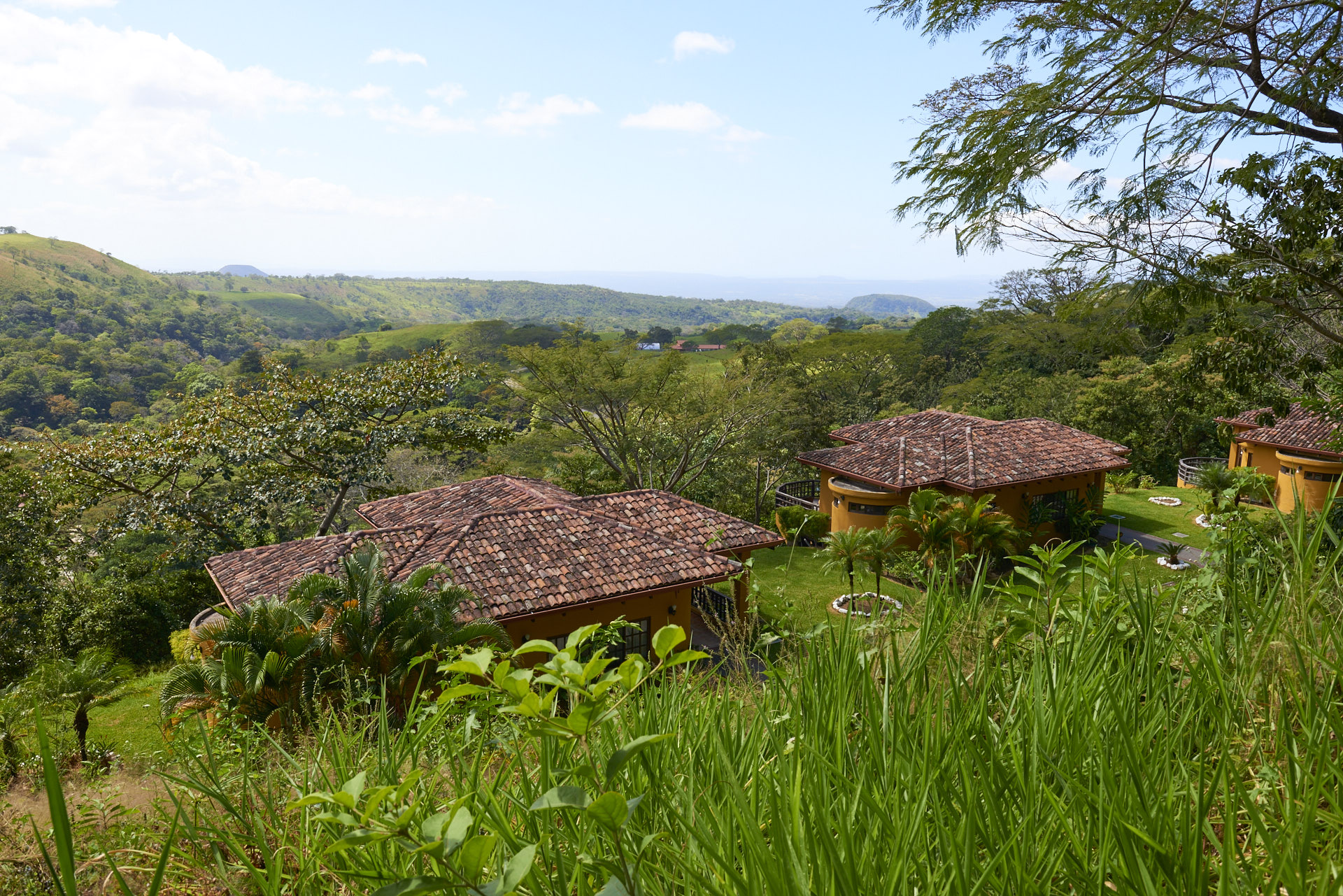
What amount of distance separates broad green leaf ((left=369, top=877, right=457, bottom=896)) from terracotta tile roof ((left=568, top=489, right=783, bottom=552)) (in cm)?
1715

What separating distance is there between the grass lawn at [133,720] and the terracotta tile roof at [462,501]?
19.9 ft

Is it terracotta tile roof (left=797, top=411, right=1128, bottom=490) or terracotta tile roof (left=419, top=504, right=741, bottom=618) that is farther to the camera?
terracotta tile roof (left=797, top=411, right=1128, bottom=490)

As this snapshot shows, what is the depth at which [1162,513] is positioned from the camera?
29.2m

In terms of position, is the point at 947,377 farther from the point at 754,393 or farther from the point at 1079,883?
the point at 1079,883

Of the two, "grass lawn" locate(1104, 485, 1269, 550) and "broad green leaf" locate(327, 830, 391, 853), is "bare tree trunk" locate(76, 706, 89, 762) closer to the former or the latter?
"broad green leaf" locate(327, 830, 391, 853)

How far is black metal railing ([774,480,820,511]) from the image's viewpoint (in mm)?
31672

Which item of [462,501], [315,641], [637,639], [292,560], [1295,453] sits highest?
[1295,453]

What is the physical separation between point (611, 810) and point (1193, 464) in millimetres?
41647

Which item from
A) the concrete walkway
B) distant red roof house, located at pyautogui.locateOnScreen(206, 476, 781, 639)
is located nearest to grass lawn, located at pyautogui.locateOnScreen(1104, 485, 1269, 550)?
the concrete walkway

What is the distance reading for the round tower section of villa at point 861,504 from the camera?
25.1m

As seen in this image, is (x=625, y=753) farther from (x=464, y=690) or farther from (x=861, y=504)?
(x=861, y=504)

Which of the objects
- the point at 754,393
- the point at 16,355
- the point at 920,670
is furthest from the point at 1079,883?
the point at 16,355

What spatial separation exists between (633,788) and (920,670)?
2.75 ft

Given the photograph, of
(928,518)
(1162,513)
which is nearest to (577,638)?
(928,518)
